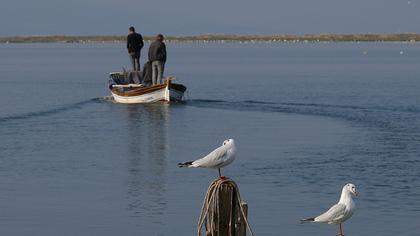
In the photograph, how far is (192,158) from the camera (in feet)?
80.1

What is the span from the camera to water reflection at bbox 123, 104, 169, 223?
18.4m

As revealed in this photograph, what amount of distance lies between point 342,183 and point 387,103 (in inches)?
830

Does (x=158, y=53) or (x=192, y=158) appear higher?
(x=158, y=53)

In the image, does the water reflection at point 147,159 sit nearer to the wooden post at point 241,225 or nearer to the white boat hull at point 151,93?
the white boat hull at point 151,93

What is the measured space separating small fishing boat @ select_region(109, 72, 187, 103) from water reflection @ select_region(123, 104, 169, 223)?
0.98ft

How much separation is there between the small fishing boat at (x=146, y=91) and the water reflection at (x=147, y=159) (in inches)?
11.8

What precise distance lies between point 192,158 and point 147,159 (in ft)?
3.18

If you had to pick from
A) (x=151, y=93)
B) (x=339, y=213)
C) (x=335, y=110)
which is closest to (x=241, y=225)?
(x=339, y=213)

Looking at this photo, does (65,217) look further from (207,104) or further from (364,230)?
(207,104)

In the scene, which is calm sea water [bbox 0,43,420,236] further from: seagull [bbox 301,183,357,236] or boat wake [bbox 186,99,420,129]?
seagull [bbox 301,183,357,236]

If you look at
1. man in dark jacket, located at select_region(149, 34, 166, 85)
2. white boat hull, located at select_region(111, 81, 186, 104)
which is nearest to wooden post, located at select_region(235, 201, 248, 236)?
man in dark jacket, located at select_region(149, 34, 166, 85)

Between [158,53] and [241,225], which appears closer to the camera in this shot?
[241,225]

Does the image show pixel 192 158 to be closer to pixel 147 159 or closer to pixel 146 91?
pixel 147 159

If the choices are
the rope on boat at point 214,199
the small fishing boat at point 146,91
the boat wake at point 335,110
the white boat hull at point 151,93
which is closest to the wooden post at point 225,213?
the rope on boat at point 214,199
